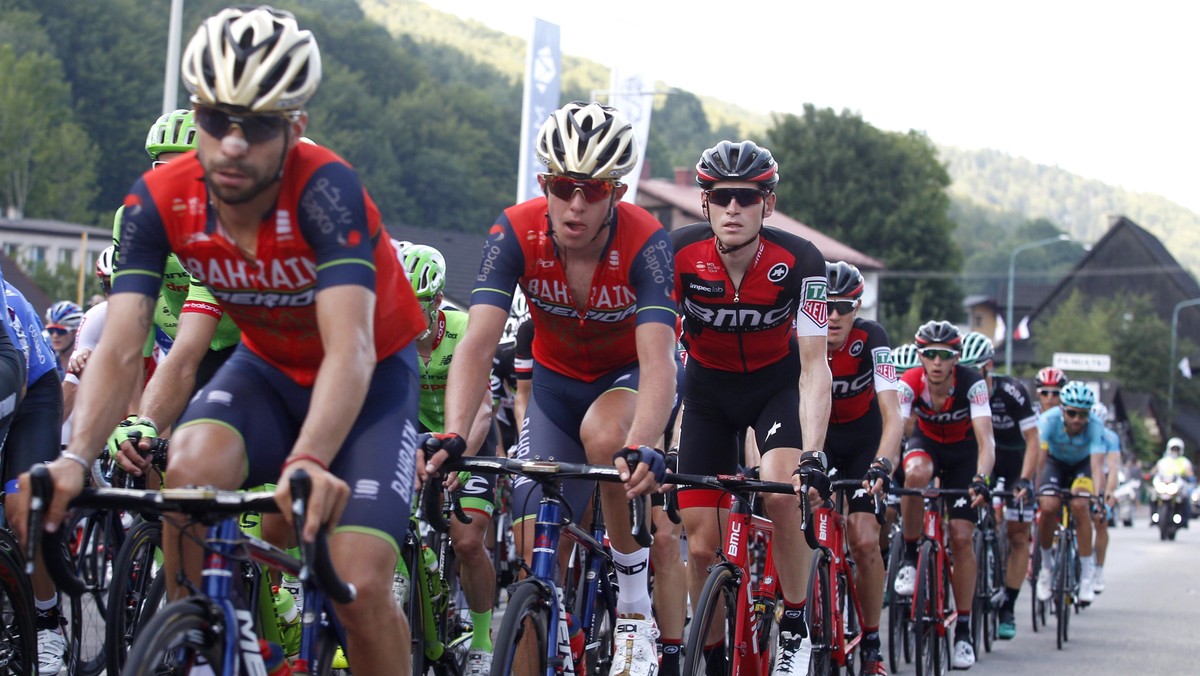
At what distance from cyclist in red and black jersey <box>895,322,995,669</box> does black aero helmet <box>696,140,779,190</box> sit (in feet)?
12.1

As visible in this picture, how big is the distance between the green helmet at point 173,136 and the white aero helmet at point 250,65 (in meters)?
2.98

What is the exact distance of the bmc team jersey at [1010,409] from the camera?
511 inches

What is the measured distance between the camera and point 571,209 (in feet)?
18.8

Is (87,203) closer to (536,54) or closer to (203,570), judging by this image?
(536,54)

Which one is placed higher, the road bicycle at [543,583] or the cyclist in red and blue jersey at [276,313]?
the cyclist in red and blue jersey at [276,313]

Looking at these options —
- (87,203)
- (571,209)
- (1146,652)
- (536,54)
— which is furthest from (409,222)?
(571,209)

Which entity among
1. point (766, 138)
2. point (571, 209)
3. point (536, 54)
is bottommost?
point (571, 209)

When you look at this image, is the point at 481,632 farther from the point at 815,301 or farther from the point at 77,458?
the point at 77,458

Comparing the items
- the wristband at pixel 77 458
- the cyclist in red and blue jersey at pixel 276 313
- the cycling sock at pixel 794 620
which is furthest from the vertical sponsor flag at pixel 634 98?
the wristband at pixel 77 458

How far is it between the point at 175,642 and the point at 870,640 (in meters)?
5.58

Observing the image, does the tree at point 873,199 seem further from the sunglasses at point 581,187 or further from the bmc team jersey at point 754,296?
the sunglasses at point 581,187

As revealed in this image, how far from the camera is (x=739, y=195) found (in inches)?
272

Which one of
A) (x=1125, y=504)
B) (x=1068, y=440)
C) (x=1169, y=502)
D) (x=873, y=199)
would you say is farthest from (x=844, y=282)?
(x=873, y=199)

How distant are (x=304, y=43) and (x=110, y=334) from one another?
37.2 inches
